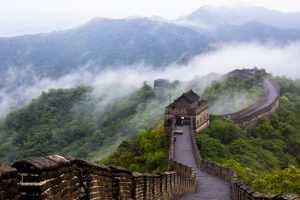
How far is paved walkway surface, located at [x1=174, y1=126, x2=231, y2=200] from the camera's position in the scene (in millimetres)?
25766

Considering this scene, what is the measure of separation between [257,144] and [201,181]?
2562 centimetres

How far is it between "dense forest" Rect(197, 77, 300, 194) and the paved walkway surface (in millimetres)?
1718

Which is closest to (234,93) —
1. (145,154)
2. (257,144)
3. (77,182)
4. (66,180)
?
(257,144)

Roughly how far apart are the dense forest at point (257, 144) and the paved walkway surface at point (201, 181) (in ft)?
5.64

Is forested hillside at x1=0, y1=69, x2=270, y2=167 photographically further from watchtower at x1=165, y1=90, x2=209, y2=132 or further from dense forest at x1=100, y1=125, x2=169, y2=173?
dense forest at x1=100, y1=125, x2=169, y2=173

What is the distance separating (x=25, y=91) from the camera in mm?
196375

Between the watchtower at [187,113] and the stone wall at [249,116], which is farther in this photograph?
the stone wall at [249,116]

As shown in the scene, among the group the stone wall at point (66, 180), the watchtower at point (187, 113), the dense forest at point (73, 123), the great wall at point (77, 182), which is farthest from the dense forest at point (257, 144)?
the stone wall at point (66, 180)

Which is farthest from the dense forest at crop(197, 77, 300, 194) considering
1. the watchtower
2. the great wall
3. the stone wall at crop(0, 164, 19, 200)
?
the stone wall at crop(0, 164, 19, 200)

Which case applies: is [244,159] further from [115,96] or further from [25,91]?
[25,91]

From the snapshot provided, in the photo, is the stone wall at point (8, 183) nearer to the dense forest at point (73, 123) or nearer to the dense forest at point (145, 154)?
the dense forest at point (145, 154)

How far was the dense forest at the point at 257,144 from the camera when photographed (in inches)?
1839

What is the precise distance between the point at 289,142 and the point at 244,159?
1662 cm

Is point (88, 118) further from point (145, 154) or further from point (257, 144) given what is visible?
point (145, 154)
